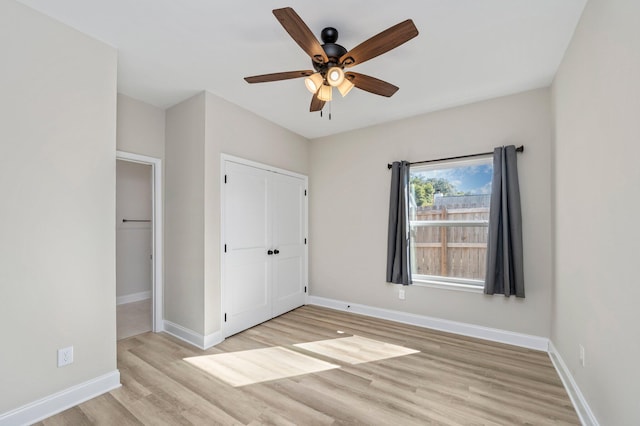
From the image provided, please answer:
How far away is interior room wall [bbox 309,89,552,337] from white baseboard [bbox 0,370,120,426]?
112 inches

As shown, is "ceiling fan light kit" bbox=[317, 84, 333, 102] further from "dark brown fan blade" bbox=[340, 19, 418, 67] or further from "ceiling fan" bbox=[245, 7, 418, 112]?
"dark brown fan blade" bbox=[340, 19, 418, 67]

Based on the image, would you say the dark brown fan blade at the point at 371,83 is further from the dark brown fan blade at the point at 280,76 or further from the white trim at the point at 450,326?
the white trim at the point at 450,326

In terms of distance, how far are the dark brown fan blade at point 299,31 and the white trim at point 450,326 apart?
3.21 meters

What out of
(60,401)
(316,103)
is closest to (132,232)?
(60,401)

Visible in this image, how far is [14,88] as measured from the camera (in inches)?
69.8

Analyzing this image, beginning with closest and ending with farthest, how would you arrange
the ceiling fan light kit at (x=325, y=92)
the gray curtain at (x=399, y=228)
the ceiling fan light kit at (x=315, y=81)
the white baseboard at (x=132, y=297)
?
the ceiling fan light kit at (x=315, y=81), the ceiling fan light kit at (x=325, y=92), the gray curtain at (x=399, y=228), the white baseboard at (x=132, y=297)

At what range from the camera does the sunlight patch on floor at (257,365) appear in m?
2.36

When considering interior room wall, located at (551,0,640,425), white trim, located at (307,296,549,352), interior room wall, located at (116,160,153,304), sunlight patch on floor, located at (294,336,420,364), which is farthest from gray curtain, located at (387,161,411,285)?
interior room wall, located at (116,160,153,304)

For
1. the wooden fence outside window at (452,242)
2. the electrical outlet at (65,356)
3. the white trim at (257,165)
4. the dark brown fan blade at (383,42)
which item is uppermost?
the dark brown fan blade at (383,42)

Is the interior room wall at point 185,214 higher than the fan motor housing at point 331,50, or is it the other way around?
the fan motor housing at point 331,50

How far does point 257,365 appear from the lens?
2555 millimetres

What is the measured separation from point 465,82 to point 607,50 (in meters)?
1.33

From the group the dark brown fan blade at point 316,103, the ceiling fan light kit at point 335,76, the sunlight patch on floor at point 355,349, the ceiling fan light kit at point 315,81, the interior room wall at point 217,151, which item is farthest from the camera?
the interior room wall at point 217,151

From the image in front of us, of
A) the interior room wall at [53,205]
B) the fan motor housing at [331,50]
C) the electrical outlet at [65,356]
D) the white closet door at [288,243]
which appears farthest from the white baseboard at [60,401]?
the fan motor housing at [331,50]
